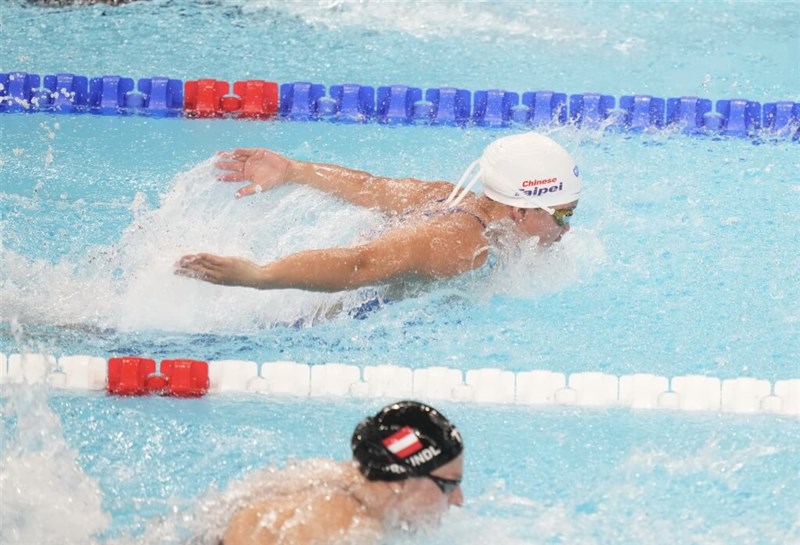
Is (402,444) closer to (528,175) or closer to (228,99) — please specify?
(528,175)

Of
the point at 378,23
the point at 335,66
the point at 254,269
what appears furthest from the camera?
the point at 378,23

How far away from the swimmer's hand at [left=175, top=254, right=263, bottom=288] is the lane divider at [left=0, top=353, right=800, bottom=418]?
1.76 feet

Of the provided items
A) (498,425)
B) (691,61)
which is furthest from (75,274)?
(691,61)

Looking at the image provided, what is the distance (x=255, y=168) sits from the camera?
159 inches

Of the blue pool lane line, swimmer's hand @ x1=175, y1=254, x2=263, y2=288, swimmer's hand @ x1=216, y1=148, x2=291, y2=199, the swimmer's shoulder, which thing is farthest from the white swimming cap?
the blue pool lane line

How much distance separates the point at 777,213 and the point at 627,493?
188cm

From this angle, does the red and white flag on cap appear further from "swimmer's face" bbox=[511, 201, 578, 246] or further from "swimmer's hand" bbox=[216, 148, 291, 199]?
"swimmer's hand" bbox=[216, 148, 291, 199]

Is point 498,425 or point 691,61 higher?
point 691,61

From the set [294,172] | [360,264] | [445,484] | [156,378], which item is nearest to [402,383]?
[360,264]

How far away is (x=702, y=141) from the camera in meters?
5.38

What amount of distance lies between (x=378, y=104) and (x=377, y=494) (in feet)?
11.0

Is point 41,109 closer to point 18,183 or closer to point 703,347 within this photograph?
point 18,183

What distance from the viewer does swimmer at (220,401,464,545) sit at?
2371 millimetres

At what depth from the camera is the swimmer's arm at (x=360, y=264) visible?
3205mm
